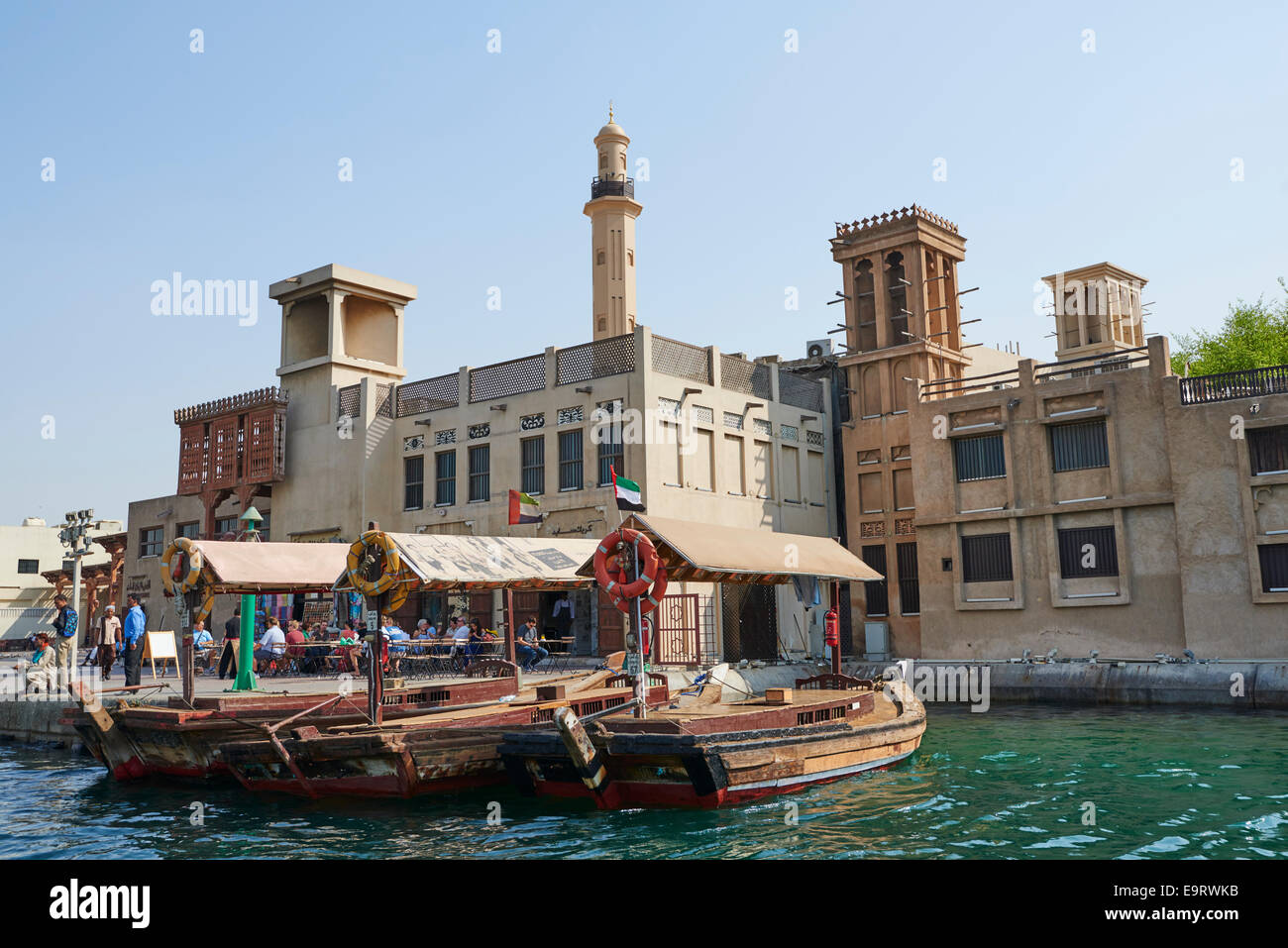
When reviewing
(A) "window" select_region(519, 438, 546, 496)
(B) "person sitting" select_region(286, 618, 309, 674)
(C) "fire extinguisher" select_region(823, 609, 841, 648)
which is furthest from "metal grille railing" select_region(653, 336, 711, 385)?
(B) "person sitting" select_region(286, 618, 309, 674)

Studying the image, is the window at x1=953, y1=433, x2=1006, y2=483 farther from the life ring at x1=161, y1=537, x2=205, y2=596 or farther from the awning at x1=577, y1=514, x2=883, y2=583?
the life ring at x1=161, y1=537, x2=205, y2=596

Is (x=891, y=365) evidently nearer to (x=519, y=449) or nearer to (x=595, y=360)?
(x=595, y=360)

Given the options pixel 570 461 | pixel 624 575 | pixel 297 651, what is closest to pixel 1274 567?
pixel 570 461

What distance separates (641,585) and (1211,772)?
8.42 m

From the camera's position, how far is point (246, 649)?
779 inches

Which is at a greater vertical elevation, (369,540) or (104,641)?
(369,540)

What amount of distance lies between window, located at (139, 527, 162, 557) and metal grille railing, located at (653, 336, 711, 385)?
77.1 ft

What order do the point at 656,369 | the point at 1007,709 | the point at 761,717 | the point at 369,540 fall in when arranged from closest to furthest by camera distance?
the point at 761,717
the point at 369,540
the point at 1007,709
the point at 656,369

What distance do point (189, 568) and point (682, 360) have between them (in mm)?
16804

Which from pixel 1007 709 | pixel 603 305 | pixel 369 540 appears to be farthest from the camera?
pixel 603 305

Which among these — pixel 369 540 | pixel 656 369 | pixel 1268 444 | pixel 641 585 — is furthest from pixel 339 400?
pixel 1268 444

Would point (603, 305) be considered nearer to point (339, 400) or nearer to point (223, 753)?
point (339, 400)
